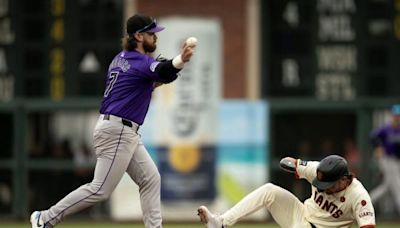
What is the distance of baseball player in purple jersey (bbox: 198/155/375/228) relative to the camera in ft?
29.6

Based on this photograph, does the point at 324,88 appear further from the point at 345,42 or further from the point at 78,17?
the point at 78,17

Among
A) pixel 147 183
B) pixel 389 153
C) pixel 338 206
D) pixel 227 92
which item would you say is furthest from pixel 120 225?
pixel 338 206

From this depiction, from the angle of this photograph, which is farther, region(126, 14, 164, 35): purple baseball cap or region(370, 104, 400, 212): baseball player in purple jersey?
region(370, 104, 400, 212): baseball player in purple jersey

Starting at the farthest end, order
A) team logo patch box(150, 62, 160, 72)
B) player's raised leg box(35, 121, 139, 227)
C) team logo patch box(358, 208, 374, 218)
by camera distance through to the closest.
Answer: player's raised leg box(35, 121, 139, 227)
team logo patch box(150, 62, 160, 72)
team logo patch box(358, 208, 374, 218)

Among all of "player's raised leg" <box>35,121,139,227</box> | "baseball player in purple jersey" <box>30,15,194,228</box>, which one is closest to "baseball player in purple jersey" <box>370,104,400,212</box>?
"baseball player in purple jersey" <box>30,15,194,228</box>

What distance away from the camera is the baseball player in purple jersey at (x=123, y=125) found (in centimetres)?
945

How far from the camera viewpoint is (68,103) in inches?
725

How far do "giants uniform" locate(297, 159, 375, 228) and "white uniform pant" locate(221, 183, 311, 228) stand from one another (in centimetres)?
10

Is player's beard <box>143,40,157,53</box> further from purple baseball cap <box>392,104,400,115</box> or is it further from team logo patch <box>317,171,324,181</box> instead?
purple baseball cap <box>392,104,400,115</box>

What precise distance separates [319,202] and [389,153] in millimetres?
7775

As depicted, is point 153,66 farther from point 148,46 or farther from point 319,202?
point 319,202

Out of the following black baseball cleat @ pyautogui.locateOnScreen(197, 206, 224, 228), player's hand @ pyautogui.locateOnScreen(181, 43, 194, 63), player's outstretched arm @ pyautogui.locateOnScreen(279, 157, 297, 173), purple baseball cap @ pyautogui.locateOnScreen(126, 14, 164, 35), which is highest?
purple baseball cap @ pyautogui.locateOnScreen(126, 14, 164, 35)

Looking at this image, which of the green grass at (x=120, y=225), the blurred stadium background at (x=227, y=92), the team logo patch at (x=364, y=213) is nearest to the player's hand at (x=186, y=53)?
the team logo patch at (x=364, y=213)

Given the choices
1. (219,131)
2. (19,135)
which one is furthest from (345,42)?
(19,135)
